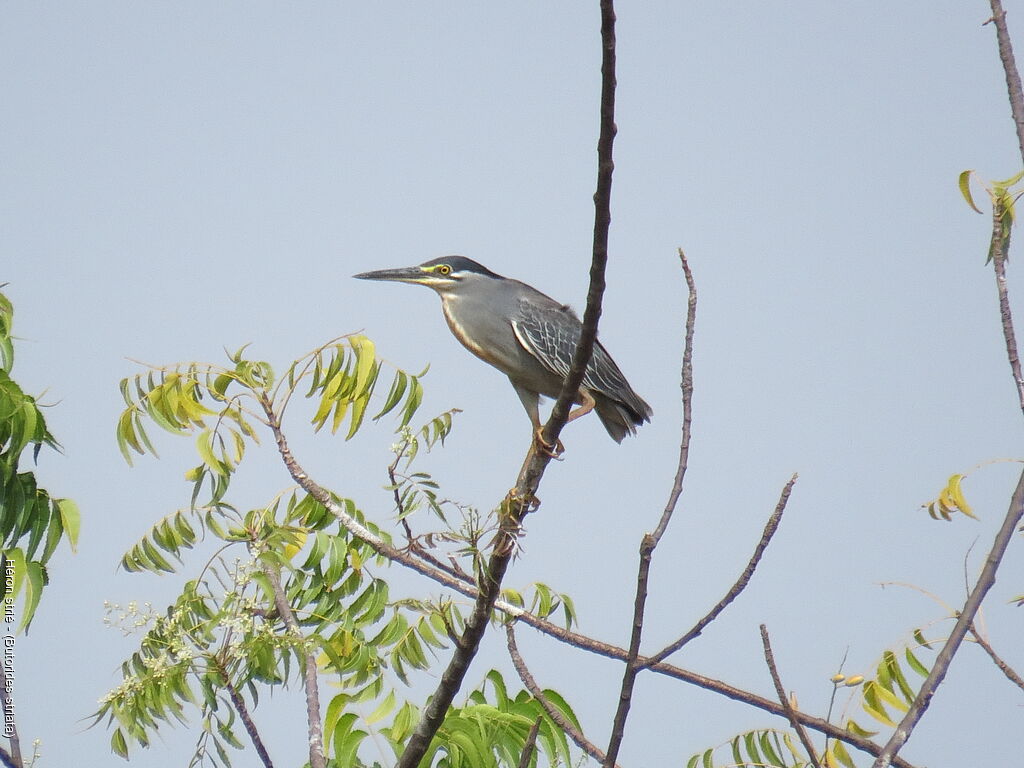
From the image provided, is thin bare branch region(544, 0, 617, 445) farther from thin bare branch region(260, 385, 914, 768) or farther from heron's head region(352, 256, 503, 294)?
heron's head region(352, 256, 503, 294)

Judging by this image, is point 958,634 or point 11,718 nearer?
point 958,634

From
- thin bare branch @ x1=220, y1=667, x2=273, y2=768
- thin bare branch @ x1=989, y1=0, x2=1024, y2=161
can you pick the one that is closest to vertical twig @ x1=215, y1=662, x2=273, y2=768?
thin bare branch @ x1=220, y1=667, x2=273, y2=768

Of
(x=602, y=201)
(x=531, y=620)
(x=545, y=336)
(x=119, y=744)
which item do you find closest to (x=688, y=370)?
(x=602, y=201)

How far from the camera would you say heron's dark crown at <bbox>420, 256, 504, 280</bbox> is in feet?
20.7

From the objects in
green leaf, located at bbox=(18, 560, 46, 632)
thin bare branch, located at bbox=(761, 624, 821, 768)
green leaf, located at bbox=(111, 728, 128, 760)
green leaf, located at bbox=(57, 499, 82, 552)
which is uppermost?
thin bare branch, located at bbox=(761, 624, 821, 768)

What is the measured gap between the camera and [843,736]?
2.90 m

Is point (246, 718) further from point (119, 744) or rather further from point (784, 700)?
point (784, 700)

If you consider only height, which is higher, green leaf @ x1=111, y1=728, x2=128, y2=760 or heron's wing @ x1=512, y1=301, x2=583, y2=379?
heron's wing @ x1=512, y1=301, x2=583, y2=379

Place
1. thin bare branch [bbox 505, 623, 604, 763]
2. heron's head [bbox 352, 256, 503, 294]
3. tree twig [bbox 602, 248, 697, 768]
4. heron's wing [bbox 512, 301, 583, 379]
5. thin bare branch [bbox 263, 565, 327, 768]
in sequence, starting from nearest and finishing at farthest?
tree twig [bbox 602, 248, 697, 768] < thin bare branch [bbox 505, 623, 604, 763] < thin bare branch [bbox 263, 565, 327, 768] < heron's wing [bbox 512, 301, 583, 379] < heron's head [bbox 352, 256, 503, 294]

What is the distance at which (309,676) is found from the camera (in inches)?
125

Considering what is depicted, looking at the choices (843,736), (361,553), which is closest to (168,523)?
(361,553)

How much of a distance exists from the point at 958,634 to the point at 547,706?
0.94 m

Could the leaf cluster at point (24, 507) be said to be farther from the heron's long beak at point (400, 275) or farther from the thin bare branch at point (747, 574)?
the heron's long beak at point (400, 275)

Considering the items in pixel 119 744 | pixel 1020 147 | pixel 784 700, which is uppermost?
pixel 1020 147
